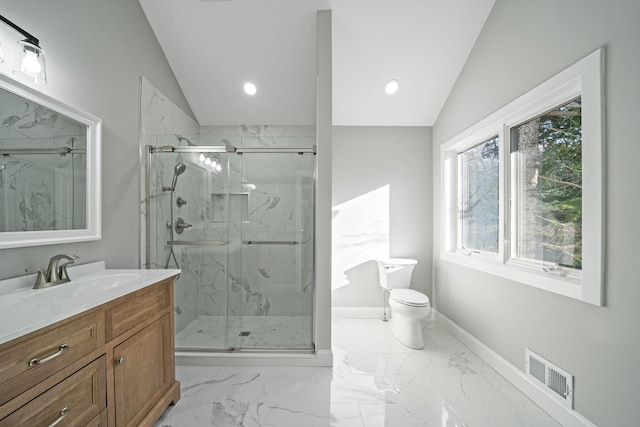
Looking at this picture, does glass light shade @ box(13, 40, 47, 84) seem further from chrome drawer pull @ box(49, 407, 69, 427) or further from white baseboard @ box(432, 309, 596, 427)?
white baseboard @ box(432, 309, 596, 427)

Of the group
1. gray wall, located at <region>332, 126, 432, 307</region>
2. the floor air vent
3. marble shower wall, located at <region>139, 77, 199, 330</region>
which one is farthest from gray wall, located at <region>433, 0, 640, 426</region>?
marble shower wall, located at <region>139, 77, 199, 330</region>

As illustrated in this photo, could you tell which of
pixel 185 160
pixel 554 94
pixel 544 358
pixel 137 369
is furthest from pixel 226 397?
pixel 554 94

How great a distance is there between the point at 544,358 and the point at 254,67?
3.21 meters

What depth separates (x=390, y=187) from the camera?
3.21 meters

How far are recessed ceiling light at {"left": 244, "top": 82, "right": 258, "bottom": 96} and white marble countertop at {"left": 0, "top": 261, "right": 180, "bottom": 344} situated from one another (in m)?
2.01

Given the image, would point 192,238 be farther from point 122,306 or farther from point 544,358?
point 544,358

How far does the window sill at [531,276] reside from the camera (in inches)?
58.8

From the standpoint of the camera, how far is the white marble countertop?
87 cm

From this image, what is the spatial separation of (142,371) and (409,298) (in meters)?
2.01

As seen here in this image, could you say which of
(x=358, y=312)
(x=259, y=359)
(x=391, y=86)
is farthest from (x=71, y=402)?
(x=391, y=86)

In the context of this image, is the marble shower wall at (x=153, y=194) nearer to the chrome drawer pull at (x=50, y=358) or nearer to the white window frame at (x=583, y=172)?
the chrome drawer pull at (x=50, y=358)

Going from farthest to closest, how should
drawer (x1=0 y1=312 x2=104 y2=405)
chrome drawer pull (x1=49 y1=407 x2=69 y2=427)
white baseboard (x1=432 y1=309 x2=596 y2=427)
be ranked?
white baseboard (x1=432 y1=309 x2=596 y2=427)
chrome drawer pull (x1=49 y1=407 x2=69 y2=427)
drawer (x1=0 y1=312 x2=104 y2=405)

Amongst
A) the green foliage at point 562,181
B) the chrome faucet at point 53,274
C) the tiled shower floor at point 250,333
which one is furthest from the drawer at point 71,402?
the green foliage at point 562,181

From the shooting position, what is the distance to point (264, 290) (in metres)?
2.39
